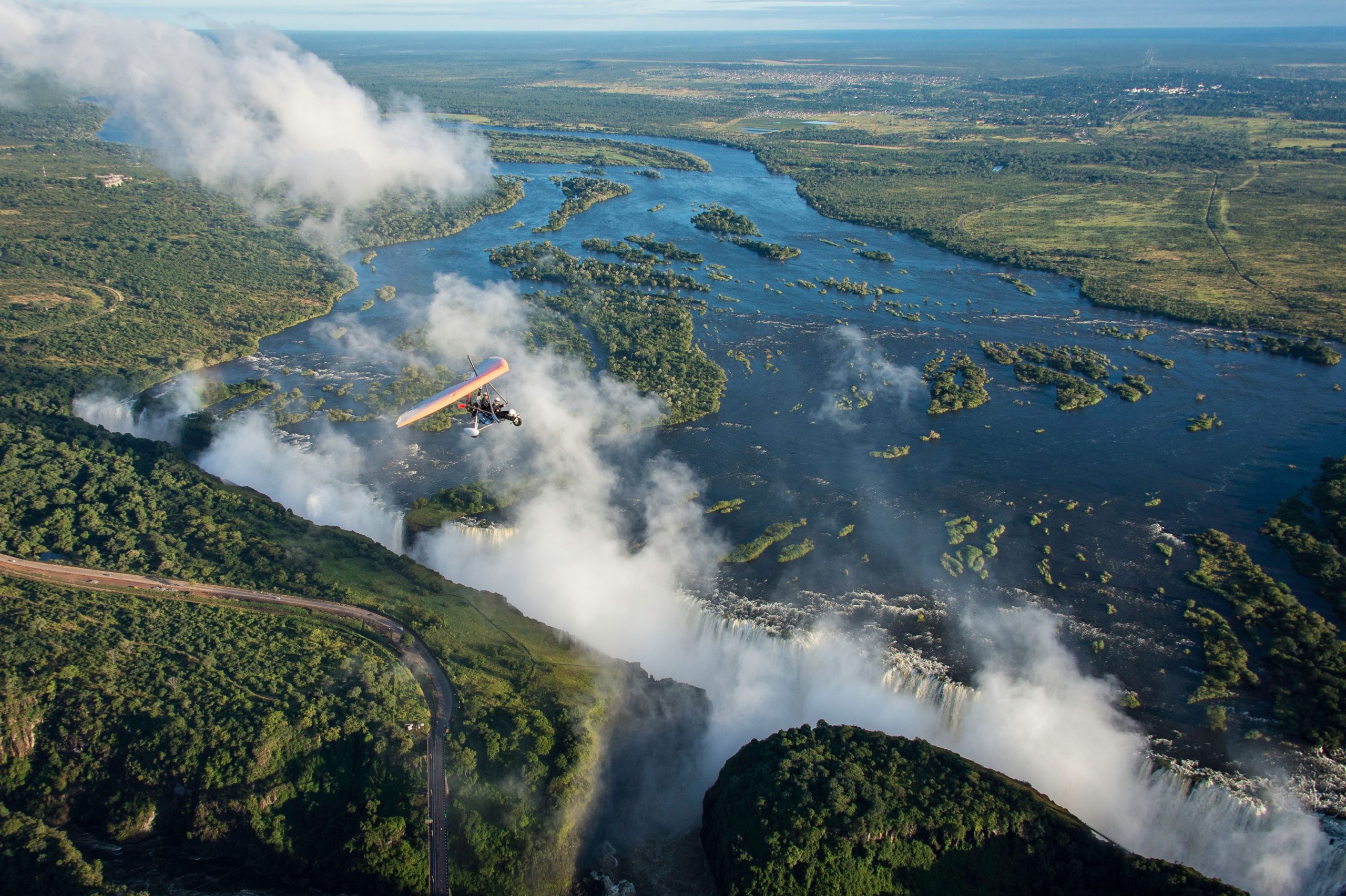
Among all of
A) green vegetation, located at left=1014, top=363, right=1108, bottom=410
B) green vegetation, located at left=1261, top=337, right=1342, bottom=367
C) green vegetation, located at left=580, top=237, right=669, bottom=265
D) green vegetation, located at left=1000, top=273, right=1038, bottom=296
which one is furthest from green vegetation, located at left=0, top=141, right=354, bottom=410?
green vegetation, located at left=1261, top=337, right=1342, bottom=367

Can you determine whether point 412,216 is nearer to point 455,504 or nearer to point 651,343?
point 651,343

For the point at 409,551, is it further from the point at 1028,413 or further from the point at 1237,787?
the point at 1028,413

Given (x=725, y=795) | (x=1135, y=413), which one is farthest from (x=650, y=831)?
(x=1135, y=413)

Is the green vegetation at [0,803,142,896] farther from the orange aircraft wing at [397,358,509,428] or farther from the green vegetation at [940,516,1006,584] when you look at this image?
the green vegetation at [940,516,1006,584]

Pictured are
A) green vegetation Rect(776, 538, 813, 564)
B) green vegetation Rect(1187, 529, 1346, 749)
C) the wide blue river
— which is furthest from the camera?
green vegetation Rect(776, 538, 813, 564)

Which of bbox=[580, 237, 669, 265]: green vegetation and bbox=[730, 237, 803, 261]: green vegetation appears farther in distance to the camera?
bbox=[730, 237, 803, 261]: green vegetation

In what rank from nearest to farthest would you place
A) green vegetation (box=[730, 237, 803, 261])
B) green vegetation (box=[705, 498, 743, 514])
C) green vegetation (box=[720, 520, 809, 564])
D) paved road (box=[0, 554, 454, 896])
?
paved road (box=[0, 554, 454, 896]) < green vegetation (box=[720, 520, 809, 564]) < green vegetation (box=[705, 498, 743, 514]) < green vegetation (box=[730, 237, 803, 261])

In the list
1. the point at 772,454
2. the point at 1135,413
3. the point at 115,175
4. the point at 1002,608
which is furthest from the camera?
the point at 115,175
